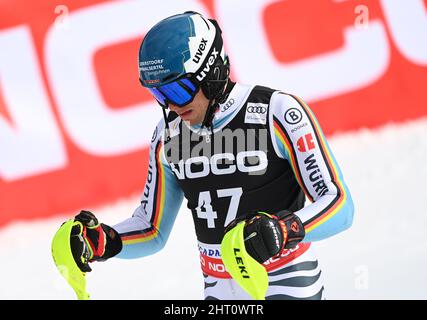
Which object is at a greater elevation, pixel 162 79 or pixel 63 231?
pixel 162 79

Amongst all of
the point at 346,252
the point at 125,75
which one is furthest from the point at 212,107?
the point at 125,75

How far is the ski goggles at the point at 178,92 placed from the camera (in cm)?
390

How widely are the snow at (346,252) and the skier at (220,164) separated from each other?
7.72 ft

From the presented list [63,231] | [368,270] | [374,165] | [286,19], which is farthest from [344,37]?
[63,231]

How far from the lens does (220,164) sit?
412cm

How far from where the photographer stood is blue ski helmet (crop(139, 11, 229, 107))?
3896 mm

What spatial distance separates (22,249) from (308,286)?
12.3 feet

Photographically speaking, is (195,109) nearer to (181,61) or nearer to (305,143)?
Result: (181,61)

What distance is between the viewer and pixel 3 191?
756cm

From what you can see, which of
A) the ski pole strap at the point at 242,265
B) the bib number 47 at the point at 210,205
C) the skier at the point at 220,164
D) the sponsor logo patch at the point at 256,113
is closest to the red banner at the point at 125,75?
the skier at the point at 220,164

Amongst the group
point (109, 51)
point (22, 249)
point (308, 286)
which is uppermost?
point (109, 51)

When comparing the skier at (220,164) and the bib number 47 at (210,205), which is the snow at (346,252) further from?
the bib number 47 at (210,205)

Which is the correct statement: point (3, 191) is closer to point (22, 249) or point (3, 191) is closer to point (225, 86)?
point (22, 249)

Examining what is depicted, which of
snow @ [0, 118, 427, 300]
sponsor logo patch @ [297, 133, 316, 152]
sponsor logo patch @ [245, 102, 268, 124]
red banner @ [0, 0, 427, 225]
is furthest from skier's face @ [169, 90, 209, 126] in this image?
red banner @ [0, 0, 427, 225]
